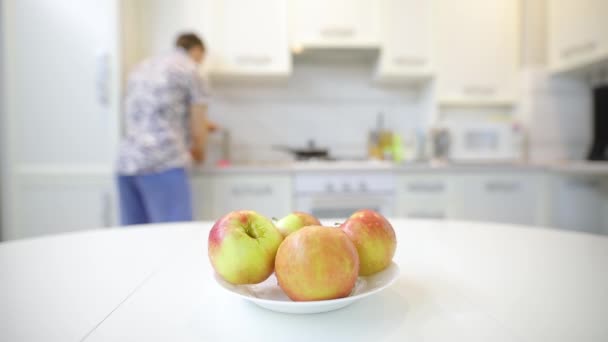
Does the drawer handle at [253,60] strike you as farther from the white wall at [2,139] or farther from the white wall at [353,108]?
the white wall at [2,139]

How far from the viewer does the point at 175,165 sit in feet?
5.98

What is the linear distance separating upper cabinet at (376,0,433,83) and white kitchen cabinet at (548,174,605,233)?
3.52 ft

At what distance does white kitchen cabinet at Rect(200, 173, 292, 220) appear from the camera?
6.94 ft

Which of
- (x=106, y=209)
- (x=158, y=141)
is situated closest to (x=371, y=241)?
(x=158, y=141)

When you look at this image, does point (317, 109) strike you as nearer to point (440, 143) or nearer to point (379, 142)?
point (379, 142)

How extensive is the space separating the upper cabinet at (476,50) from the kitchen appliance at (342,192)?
794 millimetres

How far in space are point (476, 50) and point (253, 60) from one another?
4.81 feet

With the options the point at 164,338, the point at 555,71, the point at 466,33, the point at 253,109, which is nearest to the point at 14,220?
the point at 253,109

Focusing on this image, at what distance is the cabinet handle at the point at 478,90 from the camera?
2.46m

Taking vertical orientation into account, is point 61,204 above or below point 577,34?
below

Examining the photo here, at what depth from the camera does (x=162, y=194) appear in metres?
1.83

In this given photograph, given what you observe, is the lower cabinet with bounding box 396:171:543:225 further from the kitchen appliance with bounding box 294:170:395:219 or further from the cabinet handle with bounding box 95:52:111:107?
the cabinet handle with bounding box 95:52:111:107

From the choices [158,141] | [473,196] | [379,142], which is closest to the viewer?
[158,141]

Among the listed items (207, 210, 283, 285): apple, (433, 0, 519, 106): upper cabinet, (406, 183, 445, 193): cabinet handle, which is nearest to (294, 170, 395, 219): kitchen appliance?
(406, 183, 445, 193): cabinet handle
